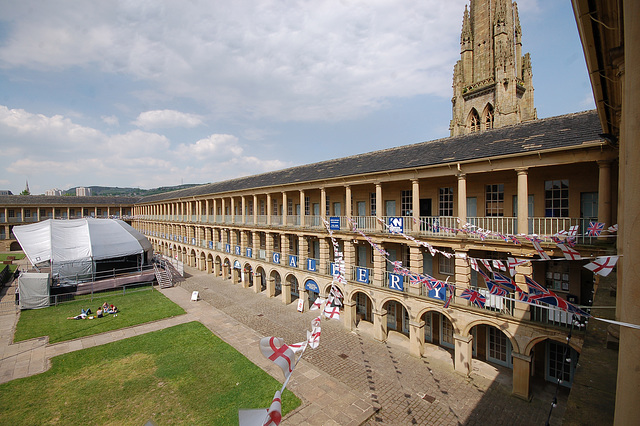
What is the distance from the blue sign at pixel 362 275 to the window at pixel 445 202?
5445 millimetres

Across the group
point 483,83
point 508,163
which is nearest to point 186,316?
point 508,163

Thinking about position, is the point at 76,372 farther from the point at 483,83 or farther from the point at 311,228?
the point at 483,83

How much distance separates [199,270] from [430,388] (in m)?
33.2

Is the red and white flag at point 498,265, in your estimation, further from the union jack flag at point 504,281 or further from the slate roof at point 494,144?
the slate roof at point 494,144

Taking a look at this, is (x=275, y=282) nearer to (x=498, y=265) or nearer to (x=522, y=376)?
(x=522, y=376)

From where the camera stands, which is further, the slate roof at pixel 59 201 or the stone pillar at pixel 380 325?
the slate roof at pixel 59 201

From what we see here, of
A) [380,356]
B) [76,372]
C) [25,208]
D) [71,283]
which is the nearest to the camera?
[76,372]

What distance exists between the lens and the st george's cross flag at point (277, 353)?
5.61 m

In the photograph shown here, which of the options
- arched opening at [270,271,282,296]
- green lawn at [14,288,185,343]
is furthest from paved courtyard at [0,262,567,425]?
arched opening at [270,271,282,296]

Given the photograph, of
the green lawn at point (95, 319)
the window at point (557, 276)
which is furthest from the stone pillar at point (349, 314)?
the green lawn at point (95, 319)

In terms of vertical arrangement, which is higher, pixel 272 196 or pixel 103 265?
pixel 272 196

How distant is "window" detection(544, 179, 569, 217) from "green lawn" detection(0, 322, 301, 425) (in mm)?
13560

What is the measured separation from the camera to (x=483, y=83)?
33.8 metres

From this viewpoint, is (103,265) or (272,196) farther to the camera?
(103,265)
